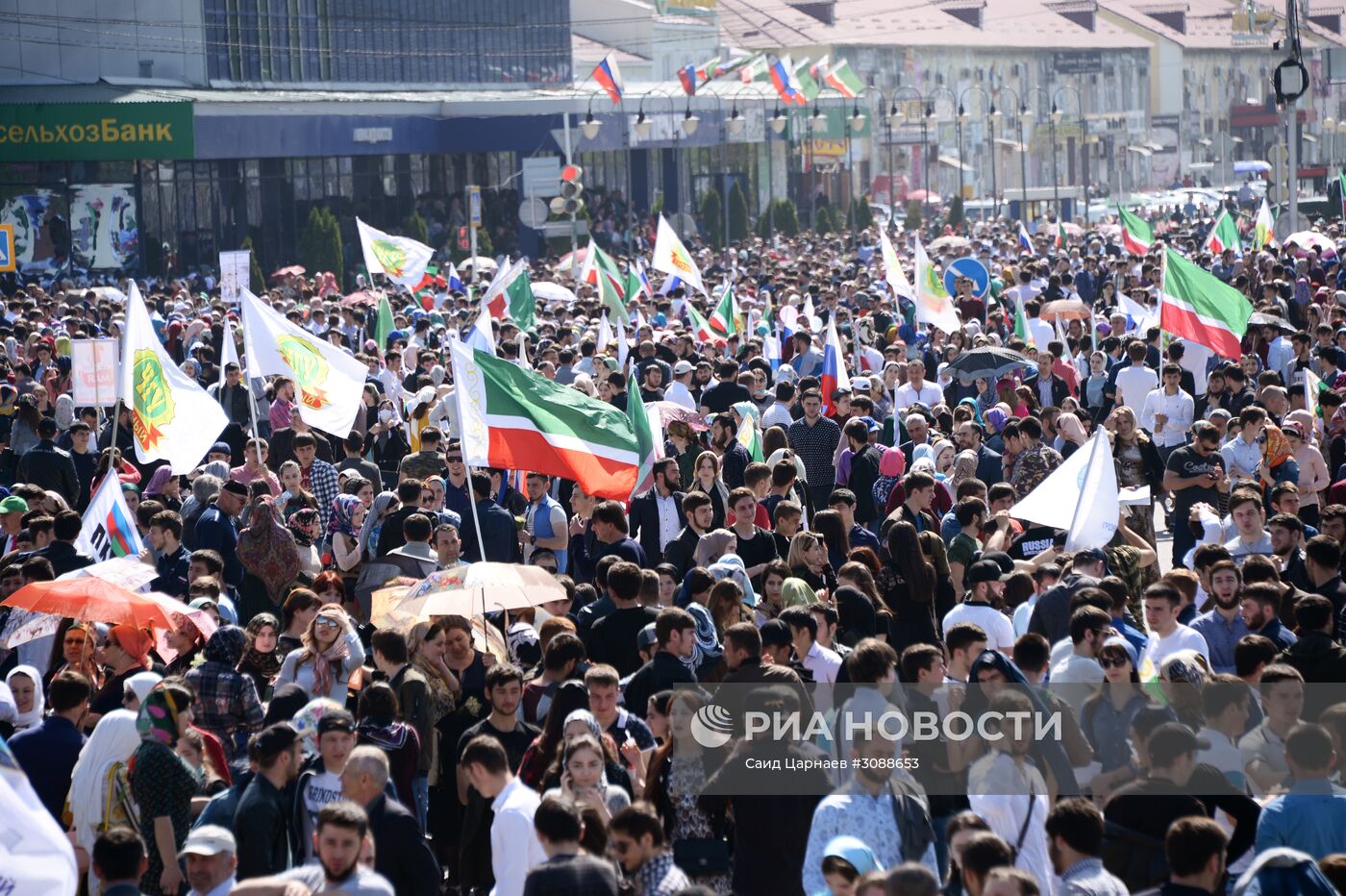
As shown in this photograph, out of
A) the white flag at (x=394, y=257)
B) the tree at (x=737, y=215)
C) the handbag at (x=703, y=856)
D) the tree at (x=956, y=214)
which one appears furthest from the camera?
the tree at (x=737, y=215)

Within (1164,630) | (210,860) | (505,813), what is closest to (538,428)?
(1164,630)

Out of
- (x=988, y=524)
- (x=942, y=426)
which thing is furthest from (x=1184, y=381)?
(x=988, y=524)

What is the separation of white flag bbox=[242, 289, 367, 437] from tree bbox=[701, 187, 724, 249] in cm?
4797

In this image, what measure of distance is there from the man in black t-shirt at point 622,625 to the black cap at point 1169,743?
2773 mm

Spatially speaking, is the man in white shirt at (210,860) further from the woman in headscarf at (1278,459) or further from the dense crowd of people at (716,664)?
the woman in headscarf at (1278,459)

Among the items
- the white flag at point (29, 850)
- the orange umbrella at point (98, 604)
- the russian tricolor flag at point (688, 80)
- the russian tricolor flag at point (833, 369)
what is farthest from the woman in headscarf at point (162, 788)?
the russian tricolor flag at point (688, 80)

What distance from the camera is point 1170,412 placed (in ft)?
47.3

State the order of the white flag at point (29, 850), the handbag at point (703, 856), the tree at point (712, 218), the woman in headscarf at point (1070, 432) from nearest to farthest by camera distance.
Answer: the white flag at point (29, 850)
the handbag at point (703, 856)
the woman in headscarf at point (1070, 432)
the tree at point (712, 218)

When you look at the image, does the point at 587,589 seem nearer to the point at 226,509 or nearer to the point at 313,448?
the point at 226,509

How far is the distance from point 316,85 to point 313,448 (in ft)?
150

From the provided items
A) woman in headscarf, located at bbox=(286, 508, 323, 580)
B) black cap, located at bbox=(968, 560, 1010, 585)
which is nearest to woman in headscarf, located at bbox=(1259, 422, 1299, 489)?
black cap, located at bbox=(968, 560, 1010, 585)

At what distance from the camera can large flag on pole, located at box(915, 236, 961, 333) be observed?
20.4m

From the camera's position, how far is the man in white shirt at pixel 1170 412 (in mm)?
14383

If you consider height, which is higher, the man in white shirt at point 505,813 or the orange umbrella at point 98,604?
the orange umbrella at point 98,604
